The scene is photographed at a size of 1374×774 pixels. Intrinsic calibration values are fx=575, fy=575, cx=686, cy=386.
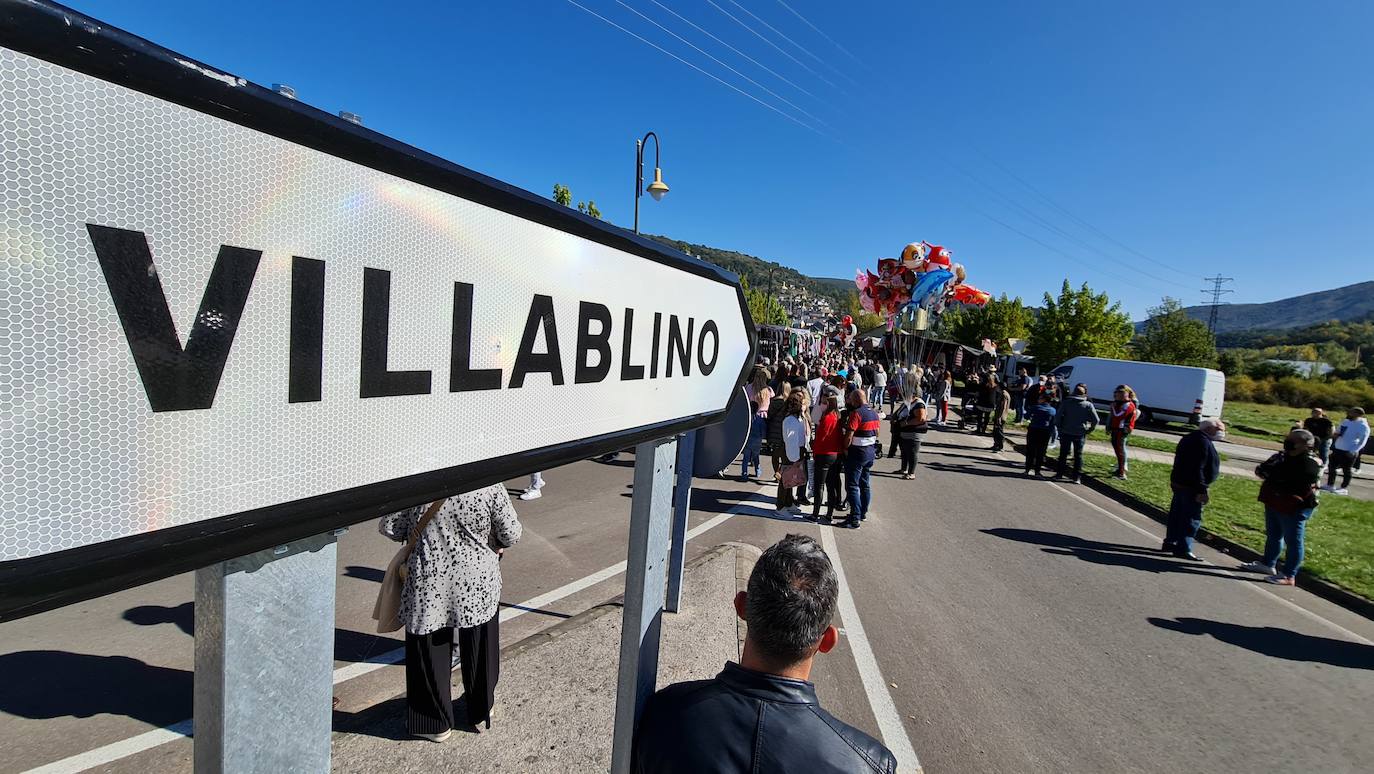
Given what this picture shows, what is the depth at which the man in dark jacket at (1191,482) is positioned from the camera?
6582mm

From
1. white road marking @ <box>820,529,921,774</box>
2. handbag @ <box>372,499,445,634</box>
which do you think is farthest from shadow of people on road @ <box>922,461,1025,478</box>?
handbag @ <box>372,499,445,634</box>

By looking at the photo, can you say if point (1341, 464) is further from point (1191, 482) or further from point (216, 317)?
point (216, 317)

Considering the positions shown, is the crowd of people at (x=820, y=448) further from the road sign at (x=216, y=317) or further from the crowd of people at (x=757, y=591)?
the road sign at (x=216, y=317)

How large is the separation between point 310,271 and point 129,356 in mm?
173

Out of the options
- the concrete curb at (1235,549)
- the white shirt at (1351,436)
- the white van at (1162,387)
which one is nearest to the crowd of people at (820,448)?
the concrete curb at (1235,549)

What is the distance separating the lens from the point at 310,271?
1.93ft

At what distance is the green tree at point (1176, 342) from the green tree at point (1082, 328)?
280 centimetres

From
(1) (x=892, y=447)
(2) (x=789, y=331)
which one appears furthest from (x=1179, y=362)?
(1) (x=892, y=447)

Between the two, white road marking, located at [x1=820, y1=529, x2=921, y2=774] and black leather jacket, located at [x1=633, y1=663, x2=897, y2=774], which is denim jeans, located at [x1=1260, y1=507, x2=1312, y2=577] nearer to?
white road marking, located at [x1=820, y1=529, x2=921, y2=774]

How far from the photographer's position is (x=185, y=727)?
2881 millimetres

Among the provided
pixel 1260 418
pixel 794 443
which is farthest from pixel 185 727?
pixel 1260 418

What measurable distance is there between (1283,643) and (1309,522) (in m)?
5.85

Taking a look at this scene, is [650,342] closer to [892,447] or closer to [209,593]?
[209,593]

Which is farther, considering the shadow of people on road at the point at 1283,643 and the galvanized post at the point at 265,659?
the shadow of people on road at the point at 1283,643
